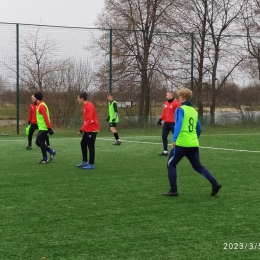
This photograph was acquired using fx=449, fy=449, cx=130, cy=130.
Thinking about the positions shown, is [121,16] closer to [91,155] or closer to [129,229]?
[91,155]

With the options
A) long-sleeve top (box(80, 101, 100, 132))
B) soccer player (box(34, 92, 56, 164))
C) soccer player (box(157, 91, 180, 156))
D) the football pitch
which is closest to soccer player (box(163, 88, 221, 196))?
the football pitch

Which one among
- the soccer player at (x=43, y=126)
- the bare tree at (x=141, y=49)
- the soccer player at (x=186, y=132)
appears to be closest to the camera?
the soccer player at (x=186, y=132)

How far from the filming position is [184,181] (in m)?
8.62

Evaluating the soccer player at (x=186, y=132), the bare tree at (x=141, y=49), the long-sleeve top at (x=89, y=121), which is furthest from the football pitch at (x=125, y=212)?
the bare tree at (x=141, y=49)

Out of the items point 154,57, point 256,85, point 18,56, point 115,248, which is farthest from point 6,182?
point 256,85

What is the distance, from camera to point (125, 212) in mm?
6211

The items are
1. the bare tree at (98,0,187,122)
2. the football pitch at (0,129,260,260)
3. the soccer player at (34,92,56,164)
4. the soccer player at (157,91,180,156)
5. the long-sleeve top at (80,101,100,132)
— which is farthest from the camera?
the bare tree at (98,0,187,122)

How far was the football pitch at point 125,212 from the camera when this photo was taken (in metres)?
4.72

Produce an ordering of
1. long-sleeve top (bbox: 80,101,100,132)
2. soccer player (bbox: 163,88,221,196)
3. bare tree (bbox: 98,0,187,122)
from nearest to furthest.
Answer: soccer player (bbox: 163,88,221,196), long-sleeve top (bbox: 80,101,100,132), bare tree (bbox: 98,0,187,122)

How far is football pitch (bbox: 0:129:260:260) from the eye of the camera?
15.5 ft

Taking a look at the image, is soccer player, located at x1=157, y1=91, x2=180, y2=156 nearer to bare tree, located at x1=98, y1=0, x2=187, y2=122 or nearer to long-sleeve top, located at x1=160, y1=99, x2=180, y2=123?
long-sleeve top, located at x1=160, y1=99, x2=180, y2=123

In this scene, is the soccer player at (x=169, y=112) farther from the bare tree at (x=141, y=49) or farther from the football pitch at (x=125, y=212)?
the bare tree at (x=141, y=49)
